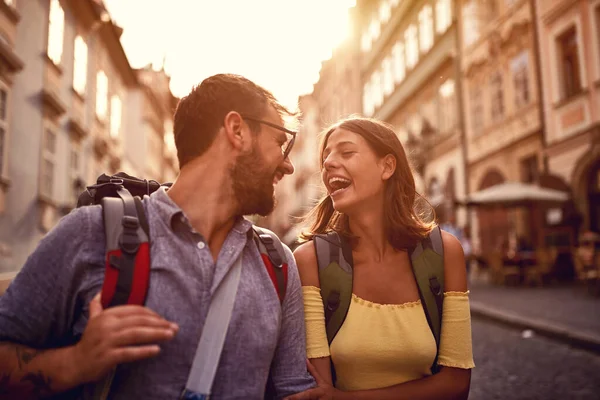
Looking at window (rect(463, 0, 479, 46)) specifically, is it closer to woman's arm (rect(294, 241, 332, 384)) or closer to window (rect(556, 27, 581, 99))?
window (rect(556, 27, 581, 99))

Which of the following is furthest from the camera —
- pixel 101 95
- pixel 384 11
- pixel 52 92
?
pixel 384 11

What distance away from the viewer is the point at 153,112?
36.6 meters

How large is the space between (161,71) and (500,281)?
38.4 m

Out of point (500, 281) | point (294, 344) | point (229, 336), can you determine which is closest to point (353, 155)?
point (294, 344)

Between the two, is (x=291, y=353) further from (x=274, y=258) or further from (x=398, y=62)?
(x=398, y=62)

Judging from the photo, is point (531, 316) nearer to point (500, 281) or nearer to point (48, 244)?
point (500, 281)

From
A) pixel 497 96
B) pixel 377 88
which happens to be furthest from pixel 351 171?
pixel 377 88

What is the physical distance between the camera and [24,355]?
5.37ft

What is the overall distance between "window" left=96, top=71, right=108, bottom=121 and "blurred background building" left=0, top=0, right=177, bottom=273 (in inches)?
1.6

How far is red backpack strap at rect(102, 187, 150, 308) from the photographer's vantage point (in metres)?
A: 1.62

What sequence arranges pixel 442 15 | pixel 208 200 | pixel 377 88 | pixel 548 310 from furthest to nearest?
1. pixel 377 88
2. pixel 442 15
3. pixel 548 310
4. pixel 208 200

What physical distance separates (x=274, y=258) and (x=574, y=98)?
1671 cm

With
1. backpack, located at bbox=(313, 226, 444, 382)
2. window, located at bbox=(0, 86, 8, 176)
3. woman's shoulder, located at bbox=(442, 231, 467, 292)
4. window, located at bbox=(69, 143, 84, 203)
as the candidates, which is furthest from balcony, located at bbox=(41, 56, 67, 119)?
woman's shoulder, located at bbox=(442, 231, 467, 292)

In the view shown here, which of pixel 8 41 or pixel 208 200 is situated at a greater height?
pixel 8 41
